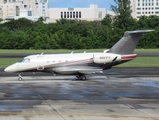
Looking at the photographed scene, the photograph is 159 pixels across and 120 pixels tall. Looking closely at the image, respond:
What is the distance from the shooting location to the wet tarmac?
21.9m

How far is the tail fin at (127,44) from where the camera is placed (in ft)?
135

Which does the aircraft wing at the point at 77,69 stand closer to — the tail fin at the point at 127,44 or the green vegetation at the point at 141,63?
the tail fin at the point at 127,44

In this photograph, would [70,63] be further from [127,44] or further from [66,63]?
[127,44]

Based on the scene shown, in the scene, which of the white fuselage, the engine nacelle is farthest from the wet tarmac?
the engine nacelle

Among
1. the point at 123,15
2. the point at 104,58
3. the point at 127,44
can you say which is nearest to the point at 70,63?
the point at 104,58

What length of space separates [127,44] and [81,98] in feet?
48.4

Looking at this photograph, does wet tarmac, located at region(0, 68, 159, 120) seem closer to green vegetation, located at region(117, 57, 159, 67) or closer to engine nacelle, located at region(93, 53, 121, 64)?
engine nacelle, located at region(93, 53, 121, 64)

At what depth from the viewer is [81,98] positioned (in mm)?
27828

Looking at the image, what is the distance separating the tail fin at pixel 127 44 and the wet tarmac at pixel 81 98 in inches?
98.4

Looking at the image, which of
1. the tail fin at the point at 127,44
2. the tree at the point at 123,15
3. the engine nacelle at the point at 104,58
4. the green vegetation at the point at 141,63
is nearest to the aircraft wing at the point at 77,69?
the engine nacelle at the point at 104,58

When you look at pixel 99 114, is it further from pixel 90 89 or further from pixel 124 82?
pixel 124 82

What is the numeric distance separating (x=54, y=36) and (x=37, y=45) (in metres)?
5.75

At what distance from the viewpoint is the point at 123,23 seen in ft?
447

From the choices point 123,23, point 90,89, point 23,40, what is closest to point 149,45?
point 123,23
